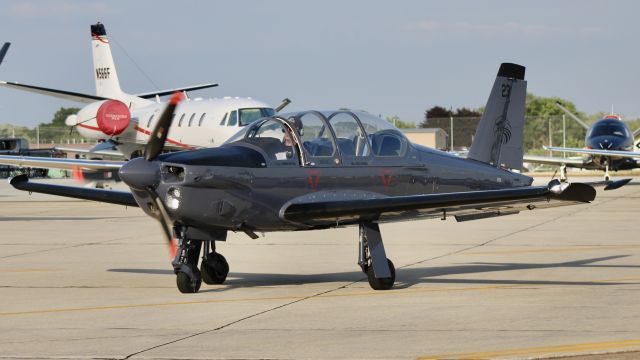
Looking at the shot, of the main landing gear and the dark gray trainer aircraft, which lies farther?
the main landing gear

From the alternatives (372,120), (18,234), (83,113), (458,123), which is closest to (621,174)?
(458,123)

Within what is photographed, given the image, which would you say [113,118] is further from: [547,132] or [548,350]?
[547,132]

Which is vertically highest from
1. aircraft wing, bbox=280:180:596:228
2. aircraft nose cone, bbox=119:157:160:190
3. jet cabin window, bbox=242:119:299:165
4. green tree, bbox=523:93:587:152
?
jet cabin window, bbox=242:119:299:165

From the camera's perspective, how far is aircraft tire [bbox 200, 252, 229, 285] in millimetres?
13625

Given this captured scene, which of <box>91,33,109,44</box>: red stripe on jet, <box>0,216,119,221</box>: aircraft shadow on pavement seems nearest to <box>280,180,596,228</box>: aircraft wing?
<box>0,216,119,221</box>: aircraft shadow on pavement

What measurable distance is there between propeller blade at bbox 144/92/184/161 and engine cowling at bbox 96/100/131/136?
89.2 ft

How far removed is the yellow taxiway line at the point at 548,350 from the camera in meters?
8.09

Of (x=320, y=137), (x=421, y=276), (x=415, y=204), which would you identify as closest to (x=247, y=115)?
(x=421, y=276)

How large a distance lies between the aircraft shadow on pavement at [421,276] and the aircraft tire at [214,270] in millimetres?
146

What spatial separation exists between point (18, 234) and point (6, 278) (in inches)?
345

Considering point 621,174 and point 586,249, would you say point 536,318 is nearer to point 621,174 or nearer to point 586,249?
point 586,249

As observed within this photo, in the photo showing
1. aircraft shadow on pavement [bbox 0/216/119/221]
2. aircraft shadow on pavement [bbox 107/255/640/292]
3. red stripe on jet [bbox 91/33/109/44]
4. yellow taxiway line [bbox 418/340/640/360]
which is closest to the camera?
yellow taxiway line [bbox 418/340/640/360]

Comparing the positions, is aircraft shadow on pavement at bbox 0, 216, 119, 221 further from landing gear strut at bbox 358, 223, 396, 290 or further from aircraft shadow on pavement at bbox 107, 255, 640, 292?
landing gear strut at bbox 358, 223, 396, 290

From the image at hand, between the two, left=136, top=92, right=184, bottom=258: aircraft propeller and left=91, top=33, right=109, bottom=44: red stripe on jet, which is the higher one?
left=91, top=33, right=109, bottom=44: red stripe on jet
